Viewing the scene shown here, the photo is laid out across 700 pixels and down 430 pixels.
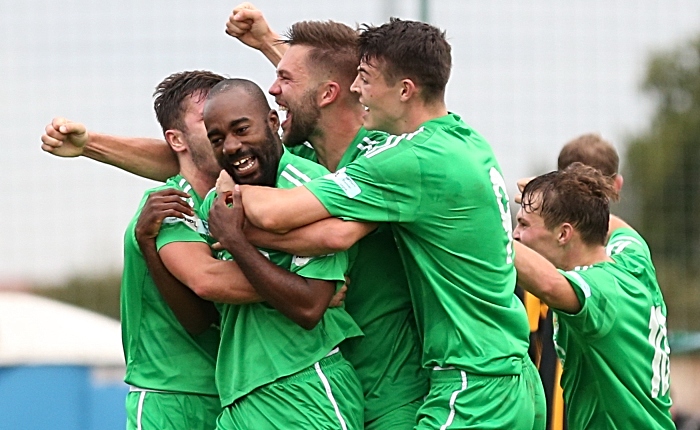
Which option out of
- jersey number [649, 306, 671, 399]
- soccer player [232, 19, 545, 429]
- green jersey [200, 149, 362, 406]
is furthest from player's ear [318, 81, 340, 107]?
jersey number [649, 306, 671, 399]

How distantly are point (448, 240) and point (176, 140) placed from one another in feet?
4.60

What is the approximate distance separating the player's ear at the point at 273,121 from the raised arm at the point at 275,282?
32cm

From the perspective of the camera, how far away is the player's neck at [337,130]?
15.9ft

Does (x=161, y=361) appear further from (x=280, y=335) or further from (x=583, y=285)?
(x=583, y=285)

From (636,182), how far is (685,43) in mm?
1753

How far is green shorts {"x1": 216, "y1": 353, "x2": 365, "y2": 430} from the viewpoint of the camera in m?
4.27

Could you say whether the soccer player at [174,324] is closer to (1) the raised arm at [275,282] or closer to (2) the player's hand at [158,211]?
(2) the player's hand at [158,211]

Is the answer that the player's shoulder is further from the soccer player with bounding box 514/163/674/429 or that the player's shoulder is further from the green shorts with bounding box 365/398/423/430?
the soccer player with bounding box 514/163/674/429

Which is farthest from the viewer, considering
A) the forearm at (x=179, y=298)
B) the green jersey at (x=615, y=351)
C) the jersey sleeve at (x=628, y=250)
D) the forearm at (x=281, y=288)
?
the jersey sleeve at (x=628, y=250)

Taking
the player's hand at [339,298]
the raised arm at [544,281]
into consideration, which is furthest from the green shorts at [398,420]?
the raised arm at [544,281]

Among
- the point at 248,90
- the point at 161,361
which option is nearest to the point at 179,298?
the point at 161,361

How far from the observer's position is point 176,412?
489cm

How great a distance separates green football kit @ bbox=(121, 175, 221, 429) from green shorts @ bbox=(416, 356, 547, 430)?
99 cm

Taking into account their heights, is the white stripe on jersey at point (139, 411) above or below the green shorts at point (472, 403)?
below
